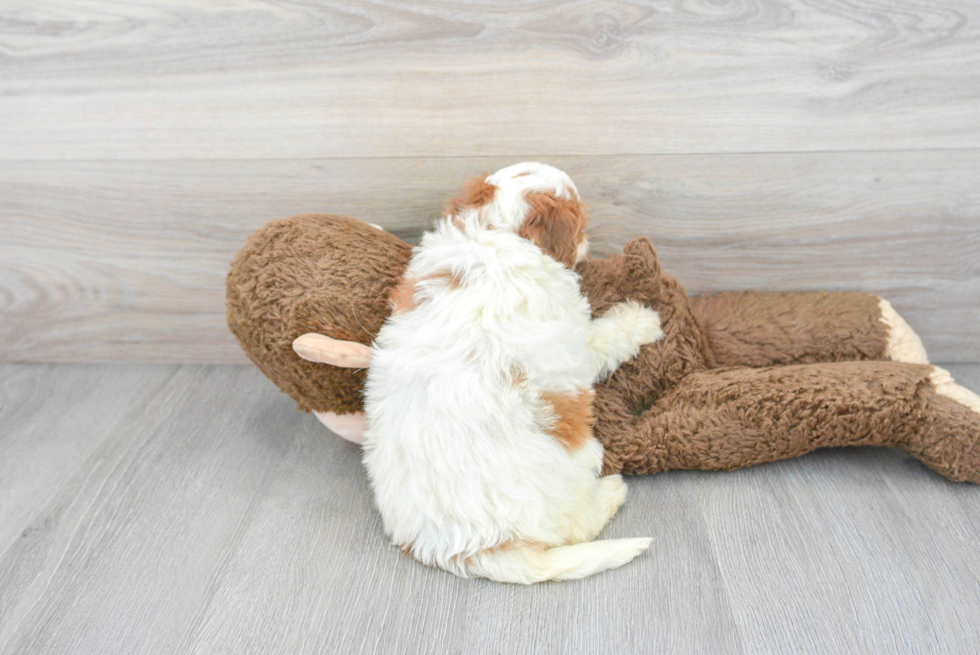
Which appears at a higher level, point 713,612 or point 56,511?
point 713,612

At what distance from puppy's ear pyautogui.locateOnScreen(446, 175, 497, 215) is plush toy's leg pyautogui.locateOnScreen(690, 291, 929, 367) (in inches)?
17.2

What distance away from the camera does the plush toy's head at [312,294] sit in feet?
2.99

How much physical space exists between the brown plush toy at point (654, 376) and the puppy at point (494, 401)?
10 cm

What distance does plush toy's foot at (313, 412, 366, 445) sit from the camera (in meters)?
0.99

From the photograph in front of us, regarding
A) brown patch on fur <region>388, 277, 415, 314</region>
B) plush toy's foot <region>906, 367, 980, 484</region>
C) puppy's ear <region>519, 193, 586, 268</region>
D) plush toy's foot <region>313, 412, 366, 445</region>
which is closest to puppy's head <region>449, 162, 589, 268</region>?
puppy's ear <region>519, 193, 586, 268</region>

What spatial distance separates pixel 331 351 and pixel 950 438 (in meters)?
0.82

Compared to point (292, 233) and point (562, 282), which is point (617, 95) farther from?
point (292, 233)

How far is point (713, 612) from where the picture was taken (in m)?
0.76

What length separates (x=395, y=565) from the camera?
2.78 ft

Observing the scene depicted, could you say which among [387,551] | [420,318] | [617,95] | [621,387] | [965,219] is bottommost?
[387,551]

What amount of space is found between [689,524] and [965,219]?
0.69 m

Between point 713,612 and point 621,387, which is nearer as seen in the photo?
point 713,612

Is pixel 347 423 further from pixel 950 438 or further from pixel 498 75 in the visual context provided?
pixel 950 438

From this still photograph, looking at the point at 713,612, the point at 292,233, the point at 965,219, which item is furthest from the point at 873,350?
the point at 292,233
